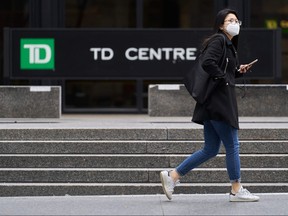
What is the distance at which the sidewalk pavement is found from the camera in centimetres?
733

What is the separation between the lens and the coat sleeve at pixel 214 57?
733 cm

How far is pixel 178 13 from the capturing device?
14055 mm

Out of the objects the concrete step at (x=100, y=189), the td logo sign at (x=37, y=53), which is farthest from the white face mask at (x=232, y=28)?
the td logo sign at (x=37, y=53)

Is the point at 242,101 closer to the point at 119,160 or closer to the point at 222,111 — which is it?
the point at 119,160

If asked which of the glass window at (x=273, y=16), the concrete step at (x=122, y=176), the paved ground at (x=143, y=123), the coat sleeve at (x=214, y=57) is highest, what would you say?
the glass window at (x=273, y=16)

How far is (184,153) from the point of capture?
30.2 ft

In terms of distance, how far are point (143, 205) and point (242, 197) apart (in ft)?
3.33

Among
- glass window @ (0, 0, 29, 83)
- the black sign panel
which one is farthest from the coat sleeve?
glass window @ (0, 0, 29, 83)

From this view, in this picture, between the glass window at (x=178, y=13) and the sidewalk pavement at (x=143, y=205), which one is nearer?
the sidewalk pavement at (x=143, y=205)

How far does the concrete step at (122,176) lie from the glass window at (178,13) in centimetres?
572

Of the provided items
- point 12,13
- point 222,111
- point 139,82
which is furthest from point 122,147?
point 12,13

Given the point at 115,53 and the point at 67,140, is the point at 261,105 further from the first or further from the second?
the point at 67,140

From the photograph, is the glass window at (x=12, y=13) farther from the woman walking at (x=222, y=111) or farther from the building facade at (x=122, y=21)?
the woman walking at (x=222, y=111)

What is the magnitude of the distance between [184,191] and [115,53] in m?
4.18
